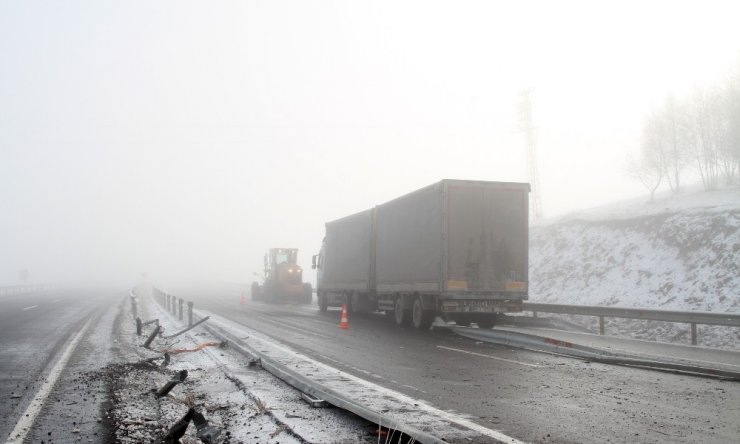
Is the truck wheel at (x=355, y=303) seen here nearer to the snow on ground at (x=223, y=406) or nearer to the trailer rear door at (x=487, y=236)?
the trailer rear door at (x=487, y=236)

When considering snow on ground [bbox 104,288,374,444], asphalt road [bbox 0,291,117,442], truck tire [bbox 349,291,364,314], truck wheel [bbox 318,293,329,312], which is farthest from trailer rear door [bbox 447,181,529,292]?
truck wheel [bbox 318,293,329,312]

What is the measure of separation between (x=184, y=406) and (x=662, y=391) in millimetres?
5818

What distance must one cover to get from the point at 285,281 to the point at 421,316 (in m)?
19.9

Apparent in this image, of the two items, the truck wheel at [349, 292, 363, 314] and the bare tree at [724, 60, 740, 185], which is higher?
the bare tree at [724, 60, 740, 185]

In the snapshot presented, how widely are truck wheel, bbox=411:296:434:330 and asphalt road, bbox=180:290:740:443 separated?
3062 millimetres

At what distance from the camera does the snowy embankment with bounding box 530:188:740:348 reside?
19.5 meters

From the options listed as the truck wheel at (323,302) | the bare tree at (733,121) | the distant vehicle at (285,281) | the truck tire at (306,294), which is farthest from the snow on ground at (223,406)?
the bare tree at (733,121)

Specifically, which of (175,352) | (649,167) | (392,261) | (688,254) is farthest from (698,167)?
(175,352)

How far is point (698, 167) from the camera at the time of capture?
43719 millimetres

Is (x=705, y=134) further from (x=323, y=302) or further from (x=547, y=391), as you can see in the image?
(x=547, y=391)

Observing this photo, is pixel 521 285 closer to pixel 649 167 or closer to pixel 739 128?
pixel 739 128

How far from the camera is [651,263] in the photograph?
Answer: 2570 centimetres

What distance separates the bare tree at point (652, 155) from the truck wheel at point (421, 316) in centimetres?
3545

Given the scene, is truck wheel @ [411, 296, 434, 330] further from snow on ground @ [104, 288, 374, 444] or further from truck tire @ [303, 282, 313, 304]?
truck tire @ [303, 282, 313, 304]
